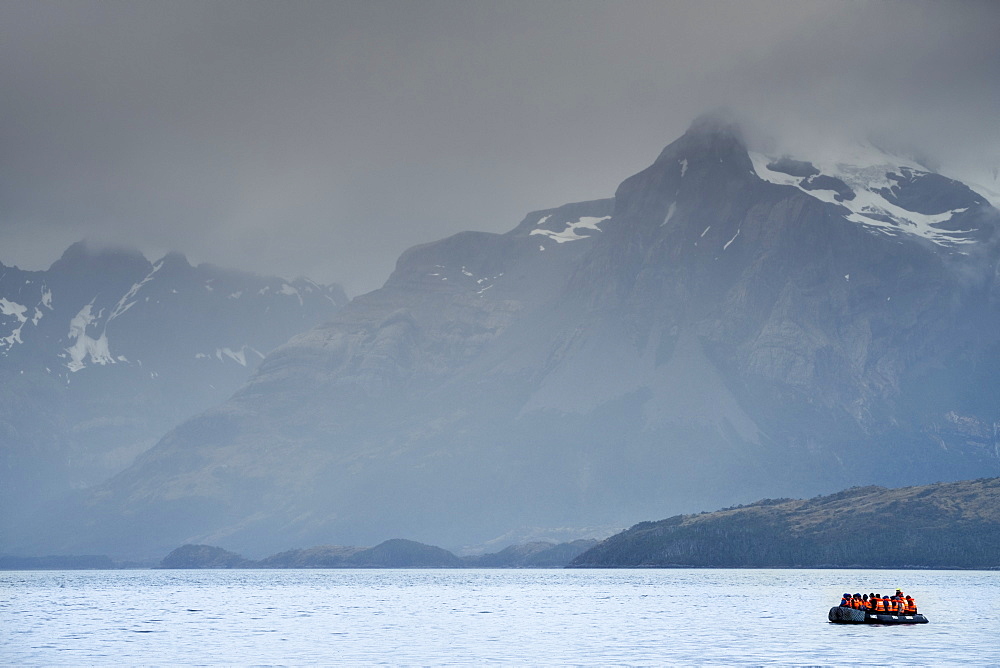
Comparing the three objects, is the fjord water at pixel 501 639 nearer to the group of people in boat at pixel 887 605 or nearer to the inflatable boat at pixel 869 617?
the inflatable boat at pixel 869 617

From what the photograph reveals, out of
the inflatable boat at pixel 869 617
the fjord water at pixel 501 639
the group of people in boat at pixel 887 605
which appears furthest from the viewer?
the group of people in boat at pixel 887 605

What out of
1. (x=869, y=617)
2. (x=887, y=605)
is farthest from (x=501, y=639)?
(x=887, y=605)

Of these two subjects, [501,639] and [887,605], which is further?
[887,605]

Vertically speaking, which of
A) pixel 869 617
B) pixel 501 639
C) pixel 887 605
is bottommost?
pixel 501 639

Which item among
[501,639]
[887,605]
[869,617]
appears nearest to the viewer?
[501,639]

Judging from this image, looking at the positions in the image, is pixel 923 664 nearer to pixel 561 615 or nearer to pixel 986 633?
pixel 986 633

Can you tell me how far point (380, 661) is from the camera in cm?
12144

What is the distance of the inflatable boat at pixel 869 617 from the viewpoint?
526ft

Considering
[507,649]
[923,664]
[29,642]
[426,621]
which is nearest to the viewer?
[923,664]

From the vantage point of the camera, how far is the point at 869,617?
161 meters

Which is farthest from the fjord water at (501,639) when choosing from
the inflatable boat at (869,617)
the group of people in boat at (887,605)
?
the group of people in boat at (887,605)

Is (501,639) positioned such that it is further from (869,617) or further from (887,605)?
(887,605)

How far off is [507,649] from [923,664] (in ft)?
130

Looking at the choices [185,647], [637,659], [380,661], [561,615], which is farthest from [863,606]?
[185,647]
